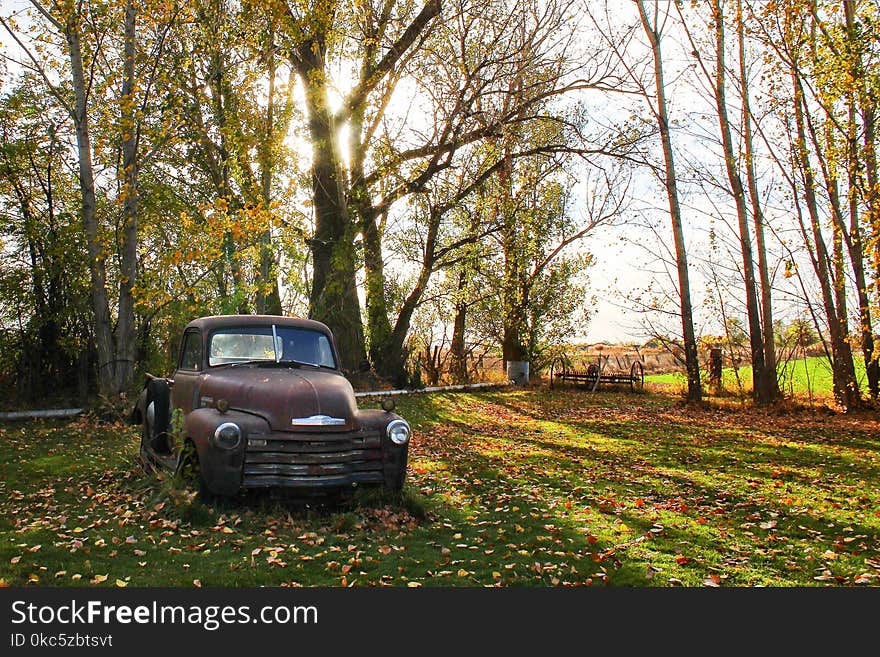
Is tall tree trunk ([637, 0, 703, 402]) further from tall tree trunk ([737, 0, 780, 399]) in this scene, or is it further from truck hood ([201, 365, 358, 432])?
truck hood ([201, 365, 358, 432])

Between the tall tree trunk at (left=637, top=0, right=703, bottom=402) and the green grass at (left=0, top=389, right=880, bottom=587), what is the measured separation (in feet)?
24.2

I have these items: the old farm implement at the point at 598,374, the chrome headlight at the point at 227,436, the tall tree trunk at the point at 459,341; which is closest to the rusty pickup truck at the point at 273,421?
the chrome headlight at the point at 227,436

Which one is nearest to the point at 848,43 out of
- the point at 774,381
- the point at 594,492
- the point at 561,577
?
the point at 774,381

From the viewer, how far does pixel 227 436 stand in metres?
6.52

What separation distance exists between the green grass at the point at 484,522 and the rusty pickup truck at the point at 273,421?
40cm

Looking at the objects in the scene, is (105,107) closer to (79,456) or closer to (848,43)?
(79,456)

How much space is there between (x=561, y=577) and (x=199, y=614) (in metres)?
2.63

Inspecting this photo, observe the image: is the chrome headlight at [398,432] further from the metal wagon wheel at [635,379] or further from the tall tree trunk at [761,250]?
the metal wagon wheel at [635,379]

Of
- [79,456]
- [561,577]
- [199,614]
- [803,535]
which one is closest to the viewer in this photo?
[199,614]

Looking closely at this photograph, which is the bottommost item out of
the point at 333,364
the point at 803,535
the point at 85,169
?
the point at 803,535

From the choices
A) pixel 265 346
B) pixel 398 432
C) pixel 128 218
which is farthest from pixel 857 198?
Result: pixel 128 218

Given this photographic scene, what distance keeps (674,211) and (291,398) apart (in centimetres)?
1550

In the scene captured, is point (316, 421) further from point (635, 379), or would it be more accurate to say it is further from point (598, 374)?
point (635, 379)

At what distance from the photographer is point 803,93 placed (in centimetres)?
1641
